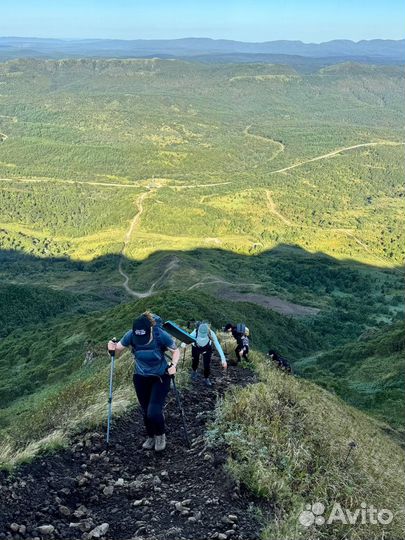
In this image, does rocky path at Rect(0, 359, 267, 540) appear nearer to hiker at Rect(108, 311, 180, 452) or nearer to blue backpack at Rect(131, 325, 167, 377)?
hiker at Rect(108, 311, 180, 452)

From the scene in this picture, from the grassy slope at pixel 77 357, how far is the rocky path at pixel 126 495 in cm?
114

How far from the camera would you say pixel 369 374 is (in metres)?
37.0

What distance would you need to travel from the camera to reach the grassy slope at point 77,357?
11141 mm

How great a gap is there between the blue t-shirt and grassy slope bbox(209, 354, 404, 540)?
1.65 m

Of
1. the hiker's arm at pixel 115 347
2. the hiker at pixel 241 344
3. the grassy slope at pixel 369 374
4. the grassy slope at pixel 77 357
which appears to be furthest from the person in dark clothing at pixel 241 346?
the grassy slope at pixel 369 374

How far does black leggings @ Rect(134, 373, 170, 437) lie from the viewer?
9555 millimetres

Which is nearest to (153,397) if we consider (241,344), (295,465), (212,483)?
(212,483)

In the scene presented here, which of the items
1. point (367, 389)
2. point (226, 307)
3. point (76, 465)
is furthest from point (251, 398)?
point (226, 307)

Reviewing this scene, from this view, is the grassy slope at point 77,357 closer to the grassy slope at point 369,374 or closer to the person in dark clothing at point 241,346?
the person in dark clothing at point 241,346

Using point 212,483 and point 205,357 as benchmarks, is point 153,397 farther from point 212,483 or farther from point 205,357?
point 205,357

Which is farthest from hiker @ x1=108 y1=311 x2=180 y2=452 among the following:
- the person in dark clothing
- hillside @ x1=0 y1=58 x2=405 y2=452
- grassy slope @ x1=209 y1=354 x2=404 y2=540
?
the person in dark clothing

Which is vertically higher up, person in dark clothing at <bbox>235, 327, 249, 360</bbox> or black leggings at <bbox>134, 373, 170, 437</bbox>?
black leggings at <bbox>134, 373, 170, 437</bbox>

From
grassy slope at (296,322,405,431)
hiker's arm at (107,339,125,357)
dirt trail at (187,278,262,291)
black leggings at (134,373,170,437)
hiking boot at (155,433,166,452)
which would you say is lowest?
dirt trail at (187,278,262,291)

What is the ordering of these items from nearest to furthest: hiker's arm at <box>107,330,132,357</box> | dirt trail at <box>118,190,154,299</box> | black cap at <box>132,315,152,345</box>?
black cap at <box>132,315,152,345</box>
hiker's arm at <box>107,330,132,357</box>
dirt trail at <box>118,190,154,299</box>
